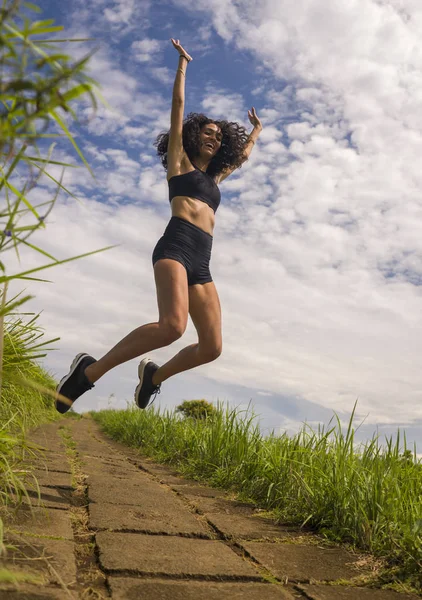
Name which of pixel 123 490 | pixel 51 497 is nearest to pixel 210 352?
pixel 123 490

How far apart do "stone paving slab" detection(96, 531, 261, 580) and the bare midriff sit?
78.1 inches

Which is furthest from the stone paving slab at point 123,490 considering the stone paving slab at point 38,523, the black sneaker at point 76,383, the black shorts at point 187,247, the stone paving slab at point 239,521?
the black shorts at point 187,247

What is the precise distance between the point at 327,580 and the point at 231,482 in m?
1.57

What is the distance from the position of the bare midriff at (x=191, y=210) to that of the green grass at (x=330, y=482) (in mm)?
1332

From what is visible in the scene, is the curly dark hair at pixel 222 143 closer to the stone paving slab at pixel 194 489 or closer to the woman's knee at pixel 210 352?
the woman's knee at pixel 210 352

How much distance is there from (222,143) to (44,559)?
3412 mm

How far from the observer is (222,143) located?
4332 mm

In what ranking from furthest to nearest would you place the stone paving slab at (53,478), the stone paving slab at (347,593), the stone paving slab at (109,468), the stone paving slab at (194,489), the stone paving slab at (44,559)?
the stone paving slab at (109,468), the stone paving slab at (194,489), the stone paving slab at (53,478), the stone paving slab at (347,593), the stone paving slab at (44,559)

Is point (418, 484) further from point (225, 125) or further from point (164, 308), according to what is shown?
point (225, 125)

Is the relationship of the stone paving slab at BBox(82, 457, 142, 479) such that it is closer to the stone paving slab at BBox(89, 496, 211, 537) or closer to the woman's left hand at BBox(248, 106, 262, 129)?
the stone paving slab at BBox(89, 496, 211, 537)

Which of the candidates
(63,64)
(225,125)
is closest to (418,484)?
(63,64)

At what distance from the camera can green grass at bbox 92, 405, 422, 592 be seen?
1.98 meters

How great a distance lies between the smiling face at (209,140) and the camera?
388 centimetres

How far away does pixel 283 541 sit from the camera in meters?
2.15
